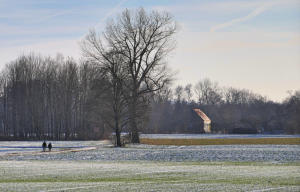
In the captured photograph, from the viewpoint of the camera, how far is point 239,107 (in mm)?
178375

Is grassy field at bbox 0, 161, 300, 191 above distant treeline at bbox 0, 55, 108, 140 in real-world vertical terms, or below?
below

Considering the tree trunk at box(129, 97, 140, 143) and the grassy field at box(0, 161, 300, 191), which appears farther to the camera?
the tree trunk at box(129, 97, 140, 143)

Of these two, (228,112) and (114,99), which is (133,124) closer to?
(114,99)

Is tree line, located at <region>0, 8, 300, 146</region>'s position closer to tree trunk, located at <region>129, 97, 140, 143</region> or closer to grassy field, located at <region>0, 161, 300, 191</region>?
tree trunk, located at <region>129, 97, 140, 143</region>

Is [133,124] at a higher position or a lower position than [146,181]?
higher

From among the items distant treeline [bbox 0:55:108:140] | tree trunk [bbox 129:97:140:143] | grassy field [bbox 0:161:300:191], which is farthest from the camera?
distant treeline [bbox 0:55:108:140]

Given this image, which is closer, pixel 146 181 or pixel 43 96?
pixel 146 181

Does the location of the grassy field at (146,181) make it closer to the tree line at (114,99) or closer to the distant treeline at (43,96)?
the tree line at (114,99)

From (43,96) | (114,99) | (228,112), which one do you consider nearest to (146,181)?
(114,99)

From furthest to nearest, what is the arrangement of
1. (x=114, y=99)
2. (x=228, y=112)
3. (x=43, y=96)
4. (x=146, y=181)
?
(x=228, y=112) → (x=43, y=96) → (x=114, y=99) → (x=146, y=181)

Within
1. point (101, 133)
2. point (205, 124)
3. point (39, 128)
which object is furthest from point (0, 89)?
point (205, 124)

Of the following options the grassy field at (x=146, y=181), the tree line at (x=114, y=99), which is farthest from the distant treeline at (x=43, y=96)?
the grassy field at (x=146, y=181)

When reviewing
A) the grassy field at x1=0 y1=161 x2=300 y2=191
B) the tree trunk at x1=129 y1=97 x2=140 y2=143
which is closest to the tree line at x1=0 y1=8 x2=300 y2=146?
the tree trunk at x1=129 y1=97 x2=140 y2=143

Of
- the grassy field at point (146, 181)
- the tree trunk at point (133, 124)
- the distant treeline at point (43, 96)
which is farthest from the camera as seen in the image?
the distant treeline at point (43, 96)
